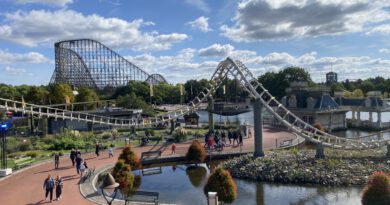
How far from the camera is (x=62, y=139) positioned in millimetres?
45125

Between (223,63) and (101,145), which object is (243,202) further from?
(101,145)

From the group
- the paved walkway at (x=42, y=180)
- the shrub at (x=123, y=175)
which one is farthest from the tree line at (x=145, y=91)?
the shrub at (x=123, y=175)

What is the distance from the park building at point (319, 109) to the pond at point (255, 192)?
3928cm

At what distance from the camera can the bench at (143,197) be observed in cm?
2127

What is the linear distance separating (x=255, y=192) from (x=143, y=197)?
704cm

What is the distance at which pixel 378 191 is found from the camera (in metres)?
18.4

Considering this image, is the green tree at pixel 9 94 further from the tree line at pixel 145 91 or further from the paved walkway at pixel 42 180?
the paved walkway at pixel 42 180

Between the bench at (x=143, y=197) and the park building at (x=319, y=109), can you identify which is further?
the park building at (x=319, y=109)

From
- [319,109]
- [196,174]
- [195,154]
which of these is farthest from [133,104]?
[196,174]

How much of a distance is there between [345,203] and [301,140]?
75.8ft

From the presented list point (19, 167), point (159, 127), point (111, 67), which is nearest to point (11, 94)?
point (111, 67)

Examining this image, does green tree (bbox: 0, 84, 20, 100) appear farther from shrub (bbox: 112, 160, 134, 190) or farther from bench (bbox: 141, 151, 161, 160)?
shrub (bbox: 112, 160, 134, 190)

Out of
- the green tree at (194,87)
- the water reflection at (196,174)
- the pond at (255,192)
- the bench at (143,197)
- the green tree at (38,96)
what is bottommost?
the pond at (255,192)

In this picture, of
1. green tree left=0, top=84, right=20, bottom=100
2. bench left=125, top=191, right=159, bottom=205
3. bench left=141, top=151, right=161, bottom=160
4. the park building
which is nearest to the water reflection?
bench left=141, top=151, right=161, bottom=160
